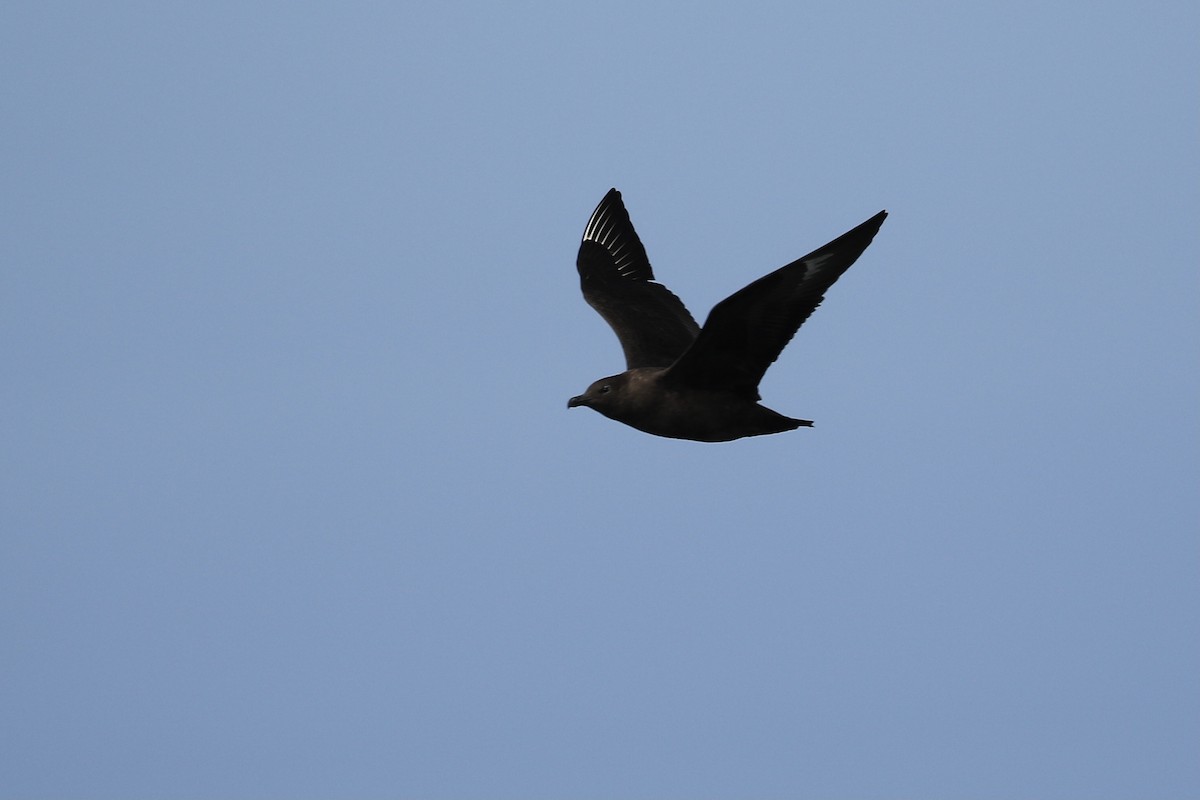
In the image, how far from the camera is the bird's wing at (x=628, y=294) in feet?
43.7

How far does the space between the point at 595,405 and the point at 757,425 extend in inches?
50.0

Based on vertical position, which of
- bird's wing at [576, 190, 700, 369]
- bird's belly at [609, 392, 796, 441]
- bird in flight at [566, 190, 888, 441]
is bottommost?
bird's belly at [609, 392, 796, 441]

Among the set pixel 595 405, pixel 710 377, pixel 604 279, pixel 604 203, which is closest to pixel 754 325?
pixel 710 377

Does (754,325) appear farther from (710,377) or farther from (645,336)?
(645,336)

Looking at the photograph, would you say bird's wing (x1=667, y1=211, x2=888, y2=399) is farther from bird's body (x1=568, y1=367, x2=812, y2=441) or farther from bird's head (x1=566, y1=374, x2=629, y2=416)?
bird's head (x1=566, y1=374, x2=629, y2=416)

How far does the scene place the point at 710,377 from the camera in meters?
11.5

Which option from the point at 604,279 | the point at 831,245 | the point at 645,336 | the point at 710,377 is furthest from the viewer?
the point at 604,279

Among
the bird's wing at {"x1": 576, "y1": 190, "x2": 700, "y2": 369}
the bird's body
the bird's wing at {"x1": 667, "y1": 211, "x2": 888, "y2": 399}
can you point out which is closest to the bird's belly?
the bird's body

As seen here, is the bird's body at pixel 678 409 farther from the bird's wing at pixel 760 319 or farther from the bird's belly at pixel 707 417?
the bird's wing at pixel 760 319

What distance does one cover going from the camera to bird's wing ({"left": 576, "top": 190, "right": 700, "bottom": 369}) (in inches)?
525

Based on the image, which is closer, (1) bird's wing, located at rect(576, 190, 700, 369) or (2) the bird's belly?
(2) the bird's belly

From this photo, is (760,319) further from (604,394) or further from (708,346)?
(604,394)

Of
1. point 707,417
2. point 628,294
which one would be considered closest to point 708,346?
point 707,417

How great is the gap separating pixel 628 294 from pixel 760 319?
323 centimetres
